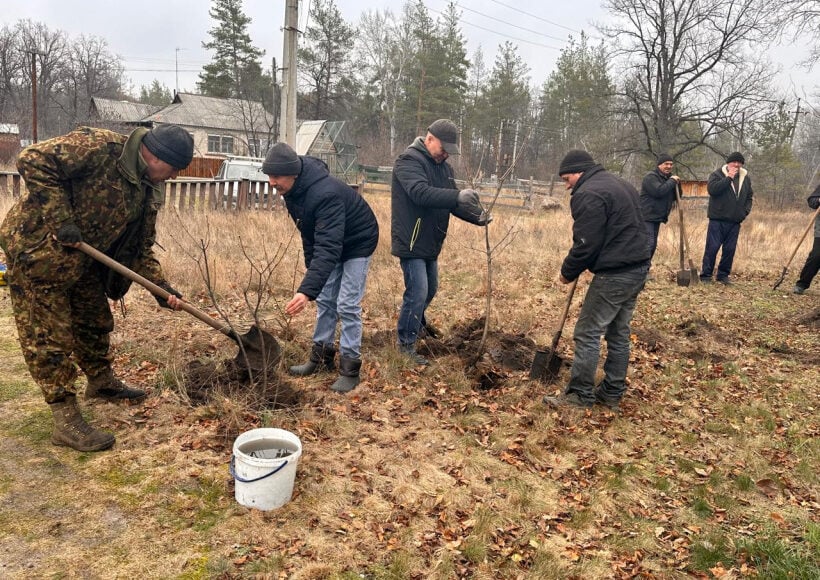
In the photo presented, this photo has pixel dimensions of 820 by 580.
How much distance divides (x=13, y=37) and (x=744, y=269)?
40.8 metres

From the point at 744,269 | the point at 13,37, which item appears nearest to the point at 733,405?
the point at 744,269

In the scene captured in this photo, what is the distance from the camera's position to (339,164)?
33125mm

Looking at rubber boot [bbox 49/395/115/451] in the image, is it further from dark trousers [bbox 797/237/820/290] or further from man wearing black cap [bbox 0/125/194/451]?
dark trousers [bbox 797/237/820/290]

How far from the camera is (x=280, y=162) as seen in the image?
3.77 meters

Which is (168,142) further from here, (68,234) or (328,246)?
(328,246)

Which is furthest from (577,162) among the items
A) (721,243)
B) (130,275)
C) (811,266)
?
(811,266)

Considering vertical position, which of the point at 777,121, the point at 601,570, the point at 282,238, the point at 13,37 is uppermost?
the point at 13,37

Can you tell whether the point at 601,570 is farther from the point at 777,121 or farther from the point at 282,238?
the point at 777,121

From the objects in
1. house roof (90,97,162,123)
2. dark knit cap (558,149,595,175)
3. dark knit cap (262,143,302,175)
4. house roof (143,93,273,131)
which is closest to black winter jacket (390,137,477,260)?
dark knit cap (558,149,595,175)

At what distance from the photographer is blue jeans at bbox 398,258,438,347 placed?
183 inches

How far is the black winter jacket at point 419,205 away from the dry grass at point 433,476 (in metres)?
1.03

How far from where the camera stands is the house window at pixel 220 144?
38.2 m

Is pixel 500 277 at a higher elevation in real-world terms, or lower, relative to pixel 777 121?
lower

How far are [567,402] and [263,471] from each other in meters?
2.46
